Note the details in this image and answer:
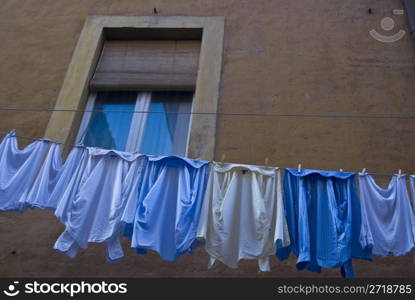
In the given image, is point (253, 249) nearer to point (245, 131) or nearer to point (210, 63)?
point (245, 131)

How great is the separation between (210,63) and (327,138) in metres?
2.03

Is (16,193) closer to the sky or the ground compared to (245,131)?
closer to the ground

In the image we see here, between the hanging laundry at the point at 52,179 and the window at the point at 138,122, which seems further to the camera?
the window at the point at 138,122

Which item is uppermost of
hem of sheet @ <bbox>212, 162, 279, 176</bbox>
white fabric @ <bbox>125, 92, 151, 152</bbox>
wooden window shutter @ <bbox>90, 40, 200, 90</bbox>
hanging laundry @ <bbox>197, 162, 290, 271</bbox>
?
wooden window shutter @ <bbox>90, 40, 200, 90</bbox>

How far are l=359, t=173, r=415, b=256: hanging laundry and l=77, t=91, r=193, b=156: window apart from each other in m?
2.53

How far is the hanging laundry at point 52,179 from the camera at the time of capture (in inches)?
163

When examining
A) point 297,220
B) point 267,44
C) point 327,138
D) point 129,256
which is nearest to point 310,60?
point 267,44

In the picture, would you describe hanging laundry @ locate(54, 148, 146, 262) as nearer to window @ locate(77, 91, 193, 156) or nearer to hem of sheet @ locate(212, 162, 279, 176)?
hem of sheet @ locate(212, 162, 279, 176)

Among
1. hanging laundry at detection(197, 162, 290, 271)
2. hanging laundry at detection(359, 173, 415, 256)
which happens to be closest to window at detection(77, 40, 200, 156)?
hanging laundry at detection(197, 162, 290, 271)

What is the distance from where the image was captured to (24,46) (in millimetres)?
6957

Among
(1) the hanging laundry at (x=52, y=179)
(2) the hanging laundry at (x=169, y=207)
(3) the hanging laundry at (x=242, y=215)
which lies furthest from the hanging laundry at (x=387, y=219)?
(1) the hanging laundry at (x=52, y=179)

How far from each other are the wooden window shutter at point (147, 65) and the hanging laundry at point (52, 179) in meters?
2.18

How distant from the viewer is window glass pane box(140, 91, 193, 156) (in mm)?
5844

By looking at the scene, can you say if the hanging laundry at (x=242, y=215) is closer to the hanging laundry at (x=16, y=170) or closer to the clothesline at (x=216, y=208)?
the clothesline at (x=216, y=208)
